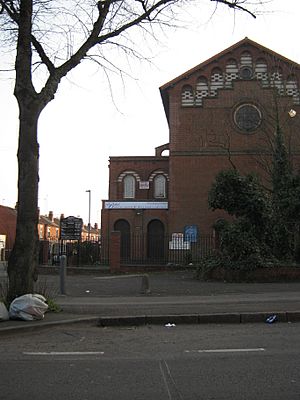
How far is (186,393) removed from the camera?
568cm

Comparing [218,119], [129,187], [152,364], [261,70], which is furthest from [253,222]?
[129,187]

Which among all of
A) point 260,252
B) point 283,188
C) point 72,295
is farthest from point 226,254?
point 72,295

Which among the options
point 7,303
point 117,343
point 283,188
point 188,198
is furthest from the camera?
point 188,198

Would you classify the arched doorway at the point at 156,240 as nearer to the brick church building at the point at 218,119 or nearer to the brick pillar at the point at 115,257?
the brick church building at the point at 218,119

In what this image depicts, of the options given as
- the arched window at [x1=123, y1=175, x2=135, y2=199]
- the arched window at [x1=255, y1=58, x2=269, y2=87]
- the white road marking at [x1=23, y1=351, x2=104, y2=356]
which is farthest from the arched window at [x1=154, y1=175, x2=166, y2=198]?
the white road marking at [x1=23, y1=351, x2=104, y2=356]

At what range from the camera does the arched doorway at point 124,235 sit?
37.7 m

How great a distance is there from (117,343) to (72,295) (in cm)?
801

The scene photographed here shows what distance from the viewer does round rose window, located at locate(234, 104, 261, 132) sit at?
1532 inches

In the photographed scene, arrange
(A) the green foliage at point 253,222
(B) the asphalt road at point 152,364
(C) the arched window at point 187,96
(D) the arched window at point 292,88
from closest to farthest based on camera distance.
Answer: (B) the asphalt road at point 152,364
(A) the green foliage at point 253,222
(D) the arched window at point 292,88
(C) the arched window at point 187,96

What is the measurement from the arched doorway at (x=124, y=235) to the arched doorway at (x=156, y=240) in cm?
162

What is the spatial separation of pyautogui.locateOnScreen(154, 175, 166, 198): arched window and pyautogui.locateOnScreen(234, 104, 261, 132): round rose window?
8722mm

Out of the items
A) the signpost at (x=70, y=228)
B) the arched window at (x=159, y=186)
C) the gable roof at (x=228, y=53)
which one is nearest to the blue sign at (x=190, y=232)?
the arched window at (x=159, y=186)

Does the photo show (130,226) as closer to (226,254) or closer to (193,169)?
(193,169)

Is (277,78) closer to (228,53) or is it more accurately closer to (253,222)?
(228,53)
